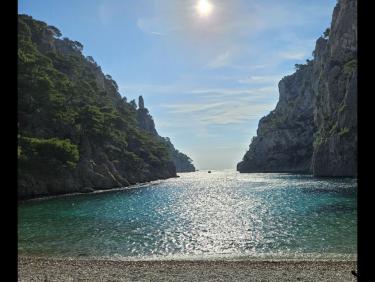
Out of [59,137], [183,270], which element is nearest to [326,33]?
[59,137]

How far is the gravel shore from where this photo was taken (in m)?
18.4

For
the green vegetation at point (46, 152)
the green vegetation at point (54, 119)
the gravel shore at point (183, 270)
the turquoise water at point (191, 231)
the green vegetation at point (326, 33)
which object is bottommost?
the turquoise water at point (191, 231)

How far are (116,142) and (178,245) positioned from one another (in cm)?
9196

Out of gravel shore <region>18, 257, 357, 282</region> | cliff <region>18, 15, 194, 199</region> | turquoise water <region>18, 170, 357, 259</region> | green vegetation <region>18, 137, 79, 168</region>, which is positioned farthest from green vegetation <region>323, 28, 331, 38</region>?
gravel shore <region>18, 257, 357, 282</region>

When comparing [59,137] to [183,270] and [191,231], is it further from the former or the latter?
[183,270]

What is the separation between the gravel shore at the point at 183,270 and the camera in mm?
18367

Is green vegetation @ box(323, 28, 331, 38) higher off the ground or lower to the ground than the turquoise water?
higher

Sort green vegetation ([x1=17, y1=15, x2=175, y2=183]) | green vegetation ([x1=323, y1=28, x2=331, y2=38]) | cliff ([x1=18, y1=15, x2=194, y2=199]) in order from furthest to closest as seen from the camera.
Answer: green vegetation ([x1=323, y1=28, x2=331, y2=38]), green vegetation ([x1=17, y1=15, x2=175, y2=183]), cliff ([x1=18, y1=15, x2=194, y2=199])

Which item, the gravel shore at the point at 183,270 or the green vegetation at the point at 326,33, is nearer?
the gravel shore at the point at 183,270

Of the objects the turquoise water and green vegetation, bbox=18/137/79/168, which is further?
green vegetation, bbox=18/137/79/168

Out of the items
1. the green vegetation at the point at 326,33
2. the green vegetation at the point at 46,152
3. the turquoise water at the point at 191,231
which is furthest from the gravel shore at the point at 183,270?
the green vegetation at the point at 326,33

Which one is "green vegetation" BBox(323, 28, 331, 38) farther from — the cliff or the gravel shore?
the gravel shore

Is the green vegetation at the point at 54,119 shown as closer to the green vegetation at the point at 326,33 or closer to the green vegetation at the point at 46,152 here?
the green vegetation at the point at 46,152

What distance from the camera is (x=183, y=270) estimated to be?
67.4 ft
